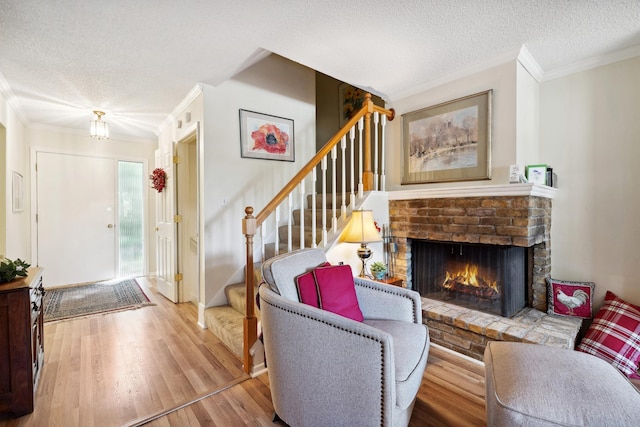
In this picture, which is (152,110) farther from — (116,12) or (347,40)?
(347,40)

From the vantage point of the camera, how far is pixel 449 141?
280cm

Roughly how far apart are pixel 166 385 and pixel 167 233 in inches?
87.0

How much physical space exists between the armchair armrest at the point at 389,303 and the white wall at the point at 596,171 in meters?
1.75

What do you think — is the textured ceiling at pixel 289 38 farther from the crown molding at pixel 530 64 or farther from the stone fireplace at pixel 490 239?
the stone fireplace at pixel 490 239

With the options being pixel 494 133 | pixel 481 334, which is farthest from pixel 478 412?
pixel 494 133

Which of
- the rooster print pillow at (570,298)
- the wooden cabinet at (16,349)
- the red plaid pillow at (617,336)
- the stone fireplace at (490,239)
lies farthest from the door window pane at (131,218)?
the red plaid pillow at (617,336)

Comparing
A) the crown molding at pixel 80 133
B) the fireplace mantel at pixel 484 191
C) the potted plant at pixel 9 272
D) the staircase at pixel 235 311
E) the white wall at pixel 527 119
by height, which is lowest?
the staircase at pixel 235 311

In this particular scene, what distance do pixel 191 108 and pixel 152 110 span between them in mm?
786

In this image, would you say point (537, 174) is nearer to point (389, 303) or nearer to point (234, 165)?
point (389, 303)

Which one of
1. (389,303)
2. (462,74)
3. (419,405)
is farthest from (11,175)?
(462,74)

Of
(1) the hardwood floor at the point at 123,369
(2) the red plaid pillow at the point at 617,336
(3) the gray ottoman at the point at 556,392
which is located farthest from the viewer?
(2) the red plaid pillow at the point at 617,336

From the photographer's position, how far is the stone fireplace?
226 centimetres

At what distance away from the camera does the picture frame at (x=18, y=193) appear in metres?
3.33

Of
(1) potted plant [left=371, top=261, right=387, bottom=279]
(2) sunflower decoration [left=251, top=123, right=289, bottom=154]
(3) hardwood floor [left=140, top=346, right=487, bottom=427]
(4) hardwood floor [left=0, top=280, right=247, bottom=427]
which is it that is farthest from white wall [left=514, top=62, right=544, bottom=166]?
(4) hardwood floor [left=0, top=280, right=247, bottom=427]
